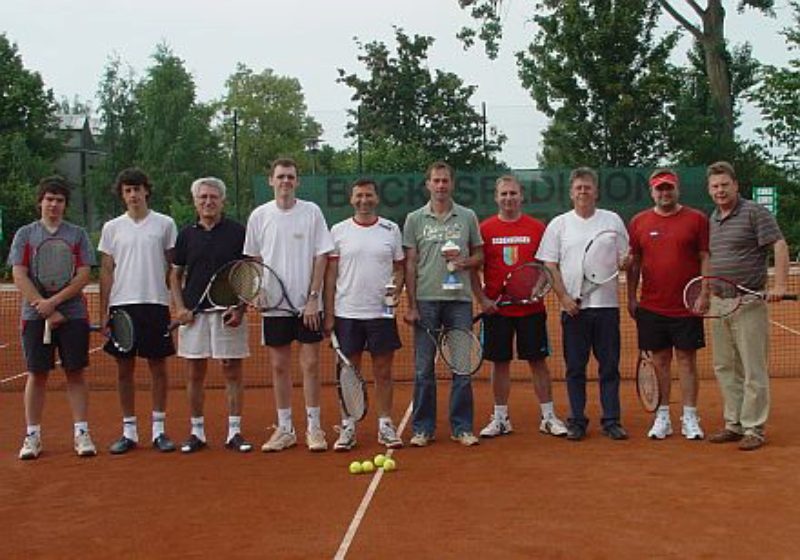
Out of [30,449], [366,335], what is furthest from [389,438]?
[30,449]

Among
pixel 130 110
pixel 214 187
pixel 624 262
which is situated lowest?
pixel 624 262

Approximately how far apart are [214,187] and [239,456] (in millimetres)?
1598

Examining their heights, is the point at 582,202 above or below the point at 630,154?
below

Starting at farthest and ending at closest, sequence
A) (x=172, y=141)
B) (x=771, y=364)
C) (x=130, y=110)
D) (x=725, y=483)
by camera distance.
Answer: (x=130, y=110) < (x=172, y=141) < (x=771, y=364) < (x=725, y=483)

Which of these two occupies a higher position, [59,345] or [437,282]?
[437,282]

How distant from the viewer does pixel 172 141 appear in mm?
40438

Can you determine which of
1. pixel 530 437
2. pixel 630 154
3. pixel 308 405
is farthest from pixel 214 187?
pixel 630 154

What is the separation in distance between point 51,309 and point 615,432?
3447 mm

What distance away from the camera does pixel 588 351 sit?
6.45 m

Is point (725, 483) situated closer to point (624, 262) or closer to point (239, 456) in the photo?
point (624, 262)

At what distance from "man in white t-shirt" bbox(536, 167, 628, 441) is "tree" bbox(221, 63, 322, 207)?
46909 mm

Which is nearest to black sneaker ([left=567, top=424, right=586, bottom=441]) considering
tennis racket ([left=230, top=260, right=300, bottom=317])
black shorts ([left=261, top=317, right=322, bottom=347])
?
black shorts ([left=261, top=317, right=322, bottom=347])

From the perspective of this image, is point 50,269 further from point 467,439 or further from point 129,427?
point 467,439

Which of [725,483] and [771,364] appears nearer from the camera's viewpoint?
[725,483]
